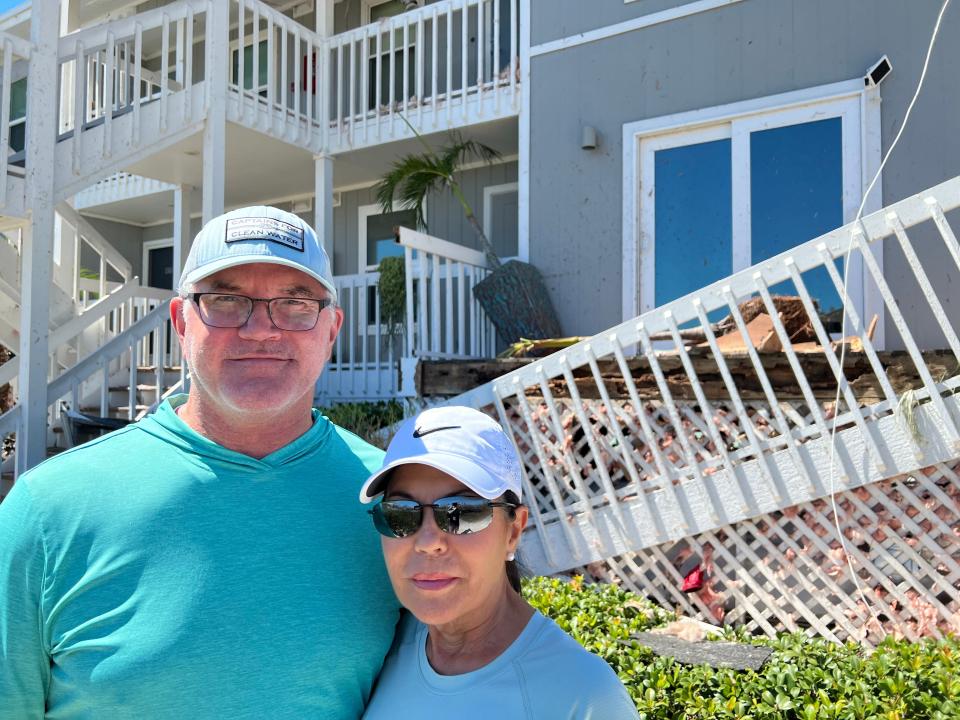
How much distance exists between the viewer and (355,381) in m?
9.47

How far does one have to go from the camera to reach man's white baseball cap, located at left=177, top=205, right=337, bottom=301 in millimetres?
1691

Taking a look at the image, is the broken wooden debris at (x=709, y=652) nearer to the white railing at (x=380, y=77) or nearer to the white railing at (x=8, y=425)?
the white railing at (x=8, y=425)

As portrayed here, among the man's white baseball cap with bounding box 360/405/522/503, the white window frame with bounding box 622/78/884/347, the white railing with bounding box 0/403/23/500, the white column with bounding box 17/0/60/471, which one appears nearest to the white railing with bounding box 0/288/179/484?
the white railing with bounding box 0/403/23/500

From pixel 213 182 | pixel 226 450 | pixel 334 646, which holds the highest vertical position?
pixel 213 182

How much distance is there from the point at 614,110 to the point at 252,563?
762cm

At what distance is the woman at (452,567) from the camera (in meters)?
1.60

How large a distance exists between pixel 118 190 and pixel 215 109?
207 inches

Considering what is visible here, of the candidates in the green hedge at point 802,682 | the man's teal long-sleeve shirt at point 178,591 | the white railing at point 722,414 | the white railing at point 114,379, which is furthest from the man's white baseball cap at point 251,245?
the white railing at point 114,379

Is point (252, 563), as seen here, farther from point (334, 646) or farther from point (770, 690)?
point (770, 690)

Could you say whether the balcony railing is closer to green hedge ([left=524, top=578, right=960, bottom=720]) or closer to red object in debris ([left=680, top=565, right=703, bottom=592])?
red object in debris ([left=680, top=565, right=703, bottom=592])

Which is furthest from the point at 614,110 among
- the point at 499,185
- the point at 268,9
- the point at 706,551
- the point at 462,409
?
the point at 462,409

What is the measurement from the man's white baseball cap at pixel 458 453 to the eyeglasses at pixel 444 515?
4 cm

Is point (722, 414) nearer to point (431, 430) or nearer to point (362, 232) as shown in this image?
point (431, 430)

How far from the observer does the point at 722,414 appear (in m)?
5.25
